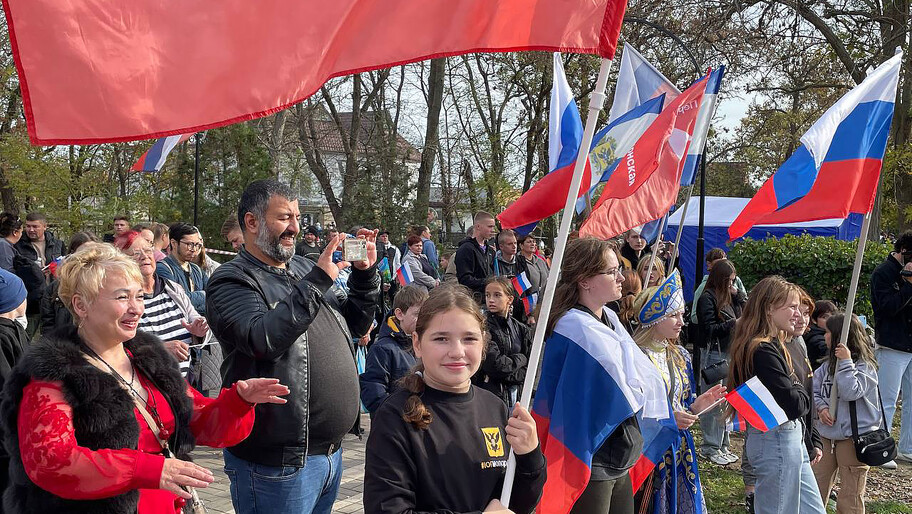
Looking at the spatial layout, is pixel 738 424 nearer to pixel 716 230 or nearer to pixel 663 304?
pixel 663 304

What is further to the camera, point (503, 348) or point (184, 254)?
point (184, 254)

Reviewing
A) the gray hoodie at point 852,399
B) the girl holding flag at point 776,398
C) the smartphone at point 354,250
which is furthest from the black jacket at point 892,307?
the smartphone at point 354,250

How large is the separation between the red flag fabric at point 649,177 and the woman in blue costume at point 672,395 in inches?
33.3

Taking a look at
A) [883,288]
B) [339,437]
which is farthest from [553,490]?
[883,288]

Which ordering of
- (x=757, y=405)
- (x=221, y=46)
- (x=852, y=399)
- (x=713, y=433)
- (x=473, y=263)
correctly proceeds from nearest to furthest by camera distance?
1. (x=221, y=46)
2. (x=757, y=405)
3. (x=852, y=399)
4. (x=713, y=433)
5. (x=473, y=263)

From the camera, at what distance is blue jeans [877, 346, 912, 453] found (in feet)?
25.2

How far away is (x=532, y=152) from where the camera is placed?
2277 cm

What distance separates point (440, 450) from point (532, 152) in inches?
813

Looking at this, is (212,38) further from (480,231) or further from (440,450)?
(480,231)

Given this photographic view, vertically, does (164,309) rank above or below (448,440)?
above

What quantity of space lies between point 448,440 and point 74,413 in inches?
47.3

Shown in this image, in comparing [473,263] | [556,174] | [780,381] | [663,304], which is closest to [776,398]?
[780,381]

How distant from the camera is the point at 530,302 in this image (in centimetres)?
889

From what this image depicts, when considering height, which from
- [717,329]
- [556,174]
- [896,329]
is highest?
[556,174]
